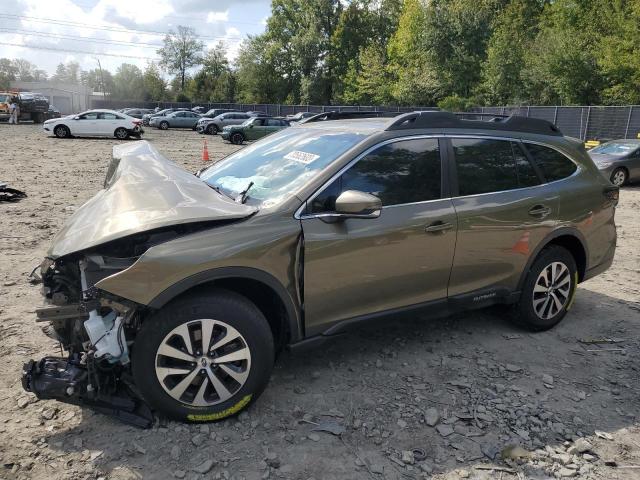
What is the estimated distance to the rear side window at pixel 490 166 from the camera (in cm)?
388

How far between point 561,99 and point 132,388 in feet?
126

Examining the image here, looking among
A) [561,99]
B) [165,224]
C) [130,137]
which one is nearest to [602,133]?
[561,99]

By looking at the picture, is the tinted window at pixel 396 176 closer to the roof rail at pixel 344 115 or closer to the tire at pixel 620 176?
the roof rail at pixel 344 115

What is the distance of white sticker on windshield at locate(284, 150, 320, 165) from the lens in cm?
356

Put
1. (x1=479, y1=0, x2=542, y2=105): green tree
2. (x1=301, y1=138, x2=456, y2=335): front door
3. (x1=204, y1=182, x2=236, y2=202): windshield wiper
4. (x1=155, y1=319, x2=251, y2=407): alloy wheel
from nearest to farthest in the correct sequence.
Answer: (x1=155, y1=319, x2=251, y2=407): alloy wheel < (x1=301, y1=138, x2=456, y2=335): front door < (x1=204, y1=182, x2=236, y2=202): windshield wiper < (x1=479, y1=0, x2=542, y2=105): green tree

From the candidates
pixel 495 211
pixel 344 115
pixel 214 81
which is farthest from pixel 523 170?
pixel 214 81

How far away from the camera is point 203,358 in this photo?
9.66ft

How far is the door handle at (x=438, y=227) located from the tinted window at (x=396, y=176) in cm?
19

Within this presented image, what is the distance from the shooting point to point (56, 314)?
2.81 meters

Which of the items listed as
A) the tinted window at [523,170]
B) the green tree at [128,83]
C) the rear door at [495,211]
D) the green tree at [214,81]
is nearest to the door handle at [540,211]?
the rear door at [495,211]

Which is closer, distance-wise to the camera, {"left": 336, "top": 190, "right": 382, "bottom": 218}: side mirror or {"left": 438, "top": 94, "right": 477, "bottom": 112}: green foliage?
{"left": 336, "top": 190, "right": 382, "bottom": 218}: side mirror

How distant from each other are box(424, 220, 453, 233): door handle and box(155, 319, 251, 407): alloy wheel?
4.86 feet

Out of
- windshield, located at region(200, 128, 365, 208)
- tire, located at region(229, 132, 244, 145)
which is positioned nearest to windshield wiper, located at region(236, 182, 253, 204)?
windshield, located at region(200, 128, 365, 208)

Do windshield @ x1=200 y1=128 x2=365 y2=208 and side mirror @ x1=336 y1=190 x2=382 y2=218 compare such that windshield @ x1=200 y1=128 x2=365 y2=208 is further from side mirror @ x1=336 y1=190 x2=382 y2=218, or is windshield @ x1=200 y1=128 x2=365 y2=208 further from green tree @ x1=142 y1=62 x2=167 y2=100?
green tree @ x1=142 y1=62 x2=167 y2=100
